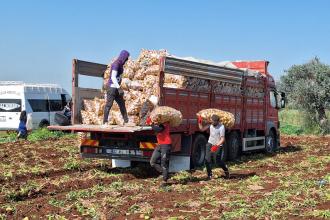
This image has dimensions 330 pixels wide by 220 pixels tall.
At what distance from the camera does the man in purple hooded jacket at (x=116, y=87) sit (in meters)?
13.4

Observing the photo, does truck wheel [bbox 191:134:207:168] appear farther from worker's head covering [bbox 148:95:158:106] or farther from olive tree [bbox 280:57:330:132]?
olive tree [bbox 280:57:330:132]

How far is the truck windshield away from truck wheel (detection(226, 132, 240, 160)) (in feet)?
50.9

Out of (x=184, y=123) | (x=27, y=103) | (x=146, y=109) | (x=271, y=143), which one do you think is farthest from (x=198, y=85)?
(x=27, y=103)

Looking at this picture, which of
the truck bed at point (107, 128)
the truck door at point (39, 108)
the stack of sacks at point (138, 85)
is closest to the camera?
the truck bed at point (107, 128)

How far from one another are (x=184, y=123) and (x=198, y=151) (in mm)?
1337

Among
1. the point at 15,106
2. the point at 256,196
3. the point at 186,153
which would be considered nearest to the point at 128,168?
the point at 186,153

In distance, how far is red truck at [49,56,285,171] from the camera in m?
13.5

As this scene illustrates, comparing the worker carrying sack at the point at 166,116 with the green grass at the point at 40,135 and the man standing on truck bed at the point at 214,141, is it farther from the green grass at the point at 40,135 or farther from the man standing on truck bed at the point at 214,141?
the green grass at the point at 40,135

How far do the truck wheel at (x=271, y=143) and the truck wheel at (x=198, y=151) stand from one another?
535 centimetres

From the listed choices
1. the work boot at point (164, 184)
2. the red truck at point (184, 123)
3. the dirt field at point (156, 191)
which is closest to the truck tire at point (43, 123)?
the dirt field at point (156, 191)

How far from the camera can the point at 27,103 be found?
95.9ft

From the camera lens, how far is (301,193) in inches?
396

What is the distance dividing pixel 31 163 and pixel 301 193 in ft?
30.3

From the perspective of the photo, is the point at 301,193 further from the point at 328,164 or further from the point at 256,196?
the point at 328,164
